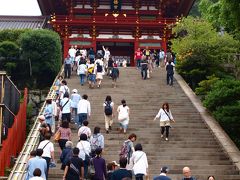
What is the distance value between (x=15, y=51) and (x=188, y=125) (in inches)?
453

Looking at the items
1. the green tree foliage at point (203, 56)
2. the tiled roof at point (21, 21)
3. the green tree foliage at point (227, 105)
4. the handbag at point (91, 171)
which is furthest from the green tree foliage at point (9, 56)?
the handbag at point (91, 171)

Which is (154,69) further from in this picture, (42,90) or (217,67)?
(42,90)

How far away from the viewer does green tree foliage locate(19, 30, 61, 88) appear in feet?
85.3

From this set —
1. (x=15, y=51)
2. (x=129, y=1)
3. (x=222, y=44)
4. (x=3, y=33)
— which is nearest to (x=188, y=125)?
(x=222, y=44)

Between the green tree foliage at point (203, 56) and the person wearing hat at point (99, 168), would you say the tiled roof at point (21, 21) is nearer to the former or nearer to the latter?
the green tree foliage at point (203, 56)

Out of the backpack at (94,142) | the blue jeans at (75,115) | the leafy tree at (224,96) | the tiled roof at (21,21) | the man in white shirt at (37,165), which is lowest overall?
the man in white shirt at (37,165)

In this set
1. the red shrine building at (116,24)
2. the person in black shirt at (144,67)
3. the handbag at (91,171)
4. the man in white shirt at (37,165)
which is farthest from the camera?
the red shrine building at (116,24)

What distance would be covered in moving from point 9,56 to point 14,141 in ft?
34.9

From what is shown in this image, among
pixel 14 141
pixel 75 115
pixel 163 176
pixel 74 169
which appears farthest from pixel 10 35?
pixel 163 176

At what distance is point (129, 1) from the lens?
3631 cm

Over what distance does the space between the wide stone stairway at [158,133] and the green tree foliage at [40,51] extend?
2.08 m

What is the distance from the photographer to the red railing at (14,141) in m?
14.7

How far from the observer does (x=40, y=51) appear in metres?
26.0

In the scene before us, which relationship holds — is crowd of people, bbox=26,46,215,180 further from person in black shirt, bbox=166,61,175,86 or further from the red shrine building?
the red shrine building
